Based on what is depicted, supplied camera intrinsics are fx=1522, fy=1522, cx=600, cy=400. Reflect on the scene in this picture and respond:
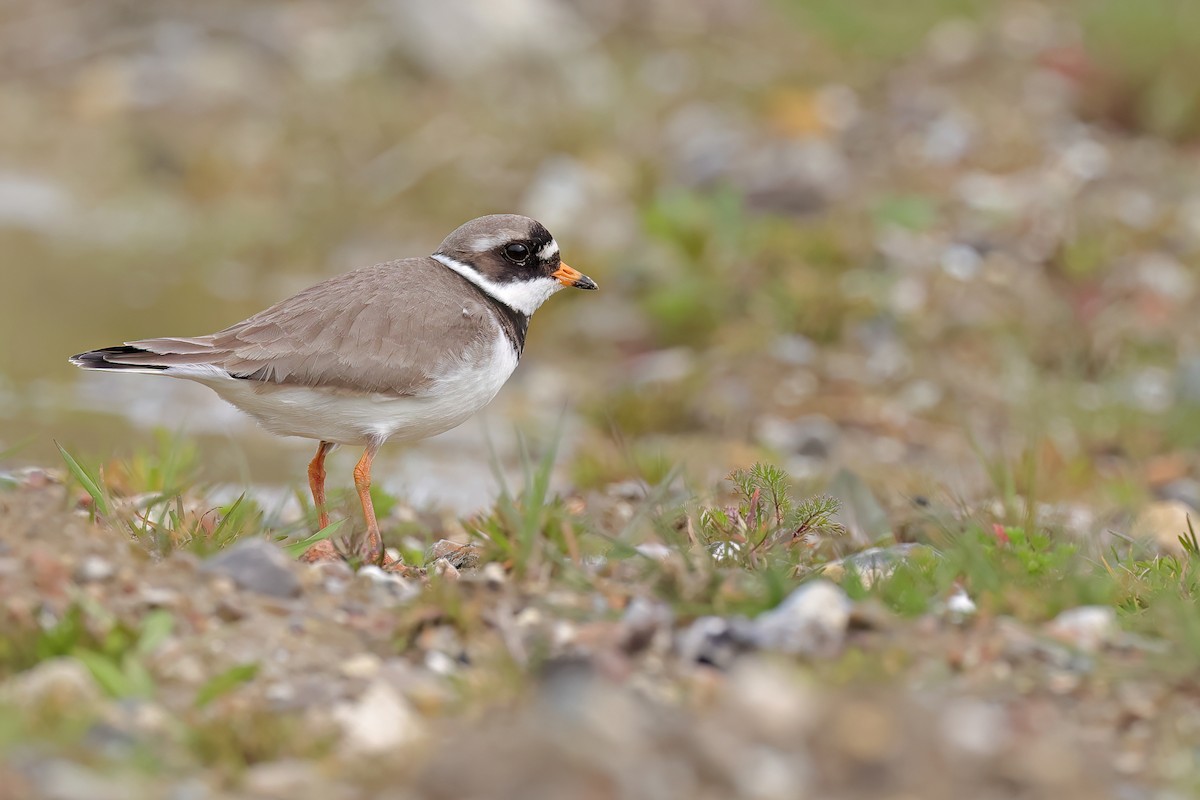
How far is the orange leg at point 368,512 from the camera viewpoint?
490cm

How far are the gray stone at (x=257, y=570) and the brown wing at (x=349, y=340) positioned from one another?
4.32 ft

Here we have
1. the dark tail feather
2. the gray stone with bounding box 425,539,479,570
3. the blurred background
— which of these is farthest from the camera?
the blurred background

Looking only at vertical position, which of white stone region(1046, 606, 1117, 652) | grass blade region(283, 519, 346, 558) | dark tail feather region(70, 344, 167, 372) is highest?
dark tail feather region(70, 344, 167, 372)

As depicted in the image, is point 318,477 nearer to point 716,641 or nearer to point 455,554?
point 455,554

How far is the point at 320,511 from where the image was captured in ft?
17.6

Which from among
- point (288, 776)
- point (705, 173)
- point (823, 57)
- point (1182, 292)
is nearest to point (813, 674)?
point (288, 776)

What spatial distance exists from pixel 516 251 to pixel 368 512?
1.36 metres

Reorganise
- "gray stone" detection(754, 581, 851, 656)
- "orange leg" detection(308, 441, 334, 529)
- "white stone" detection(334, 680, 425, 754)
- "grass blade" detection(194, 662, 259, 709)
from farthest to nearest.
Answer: "orange leg" detection(308, 441, 334, 529), "gray stone" detection(754, 581, 851, 656), "grass blade" detection(194, 662, 259, 709), "white stone" detection(334, 680, 425, 754)

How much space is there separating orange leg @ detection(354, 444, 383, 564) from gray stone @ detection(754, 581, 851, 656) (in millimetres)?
1502

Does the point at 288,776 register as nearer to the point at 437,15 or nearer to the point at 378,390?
the point at 378,390

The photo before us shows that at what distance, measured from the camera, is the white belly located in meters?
5.44

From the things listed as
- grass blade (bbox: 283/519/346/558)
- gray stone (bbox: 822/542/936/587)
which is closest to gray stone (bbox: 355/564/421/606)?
grass blade (bbox: 283/519/346/558)

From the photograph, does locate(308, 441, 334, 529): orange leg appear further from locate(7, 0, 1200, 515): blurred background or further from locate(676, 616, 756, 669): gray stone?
locate(676, 616, 756, 669): gray stone

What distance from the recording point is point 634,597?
4.03m
